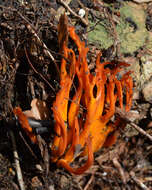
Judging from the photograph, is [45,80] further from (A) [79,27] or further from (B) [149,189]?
(B) [149,189]

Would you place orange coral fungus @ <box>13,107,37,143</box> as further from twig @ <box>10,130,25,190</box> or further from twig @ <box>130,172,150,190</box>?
twig @ <box>130,172,150,190</box>

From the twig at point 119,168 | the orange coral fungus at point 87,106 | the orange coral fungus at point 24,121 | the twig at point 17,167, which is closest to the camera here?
the orange coral fungus at point 24,121

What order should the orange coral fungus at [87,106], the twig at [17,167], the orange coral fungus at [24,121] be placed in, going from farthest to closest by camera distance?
the twig at [17,167], the orange coral fungus at [87,106], the orange coral fungus at [24,121]

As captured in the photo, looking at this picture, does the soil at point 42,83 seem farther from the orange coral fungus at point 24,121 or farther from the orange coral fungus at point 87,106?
the orange coral fungus at point 87,106

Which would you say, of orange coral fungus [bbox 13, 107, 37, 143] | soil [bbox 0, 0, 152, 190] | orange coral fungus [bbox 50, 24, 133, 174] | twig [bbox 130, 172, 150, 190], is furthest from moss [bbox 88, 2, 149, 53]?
twig [bbox 130, 172, 150, 190]

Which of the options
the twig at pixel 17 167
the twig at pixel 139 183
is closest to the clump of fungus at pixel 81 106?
the twig at pixel 17 167

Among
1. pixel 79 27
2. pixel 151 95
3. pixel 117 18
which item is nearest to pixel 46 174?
pixel 151 95
